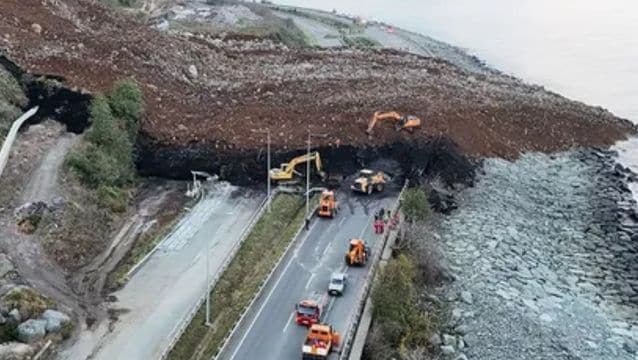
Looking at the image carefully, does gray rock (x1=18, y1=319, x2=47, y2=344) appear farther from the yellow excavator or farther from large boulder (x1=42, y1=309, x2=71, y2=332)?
the yellow excavator

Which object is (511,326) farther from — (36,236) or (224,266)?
(36,236)

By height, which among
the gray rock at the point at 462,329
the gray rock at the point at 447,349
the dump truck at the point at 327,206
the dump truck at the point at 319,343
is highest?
the dump truck at the point at 319,343

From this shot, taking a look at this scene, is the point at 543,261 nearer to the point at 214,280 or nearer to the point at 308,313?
the point at 308,313

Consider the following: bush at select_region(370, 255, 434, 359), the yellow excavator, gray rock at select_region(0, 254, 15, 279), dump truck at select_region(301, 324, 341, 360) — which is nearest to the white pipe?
gray rock at select_region(0, 254, 15, 279)

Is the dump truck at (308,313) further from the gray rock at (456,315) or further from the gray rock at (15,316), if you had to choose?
the gray rock at (15,316)

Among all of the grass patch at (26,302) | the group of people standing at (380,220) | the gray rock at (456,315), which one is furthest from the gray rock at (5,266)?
the gray rock at (456,315)

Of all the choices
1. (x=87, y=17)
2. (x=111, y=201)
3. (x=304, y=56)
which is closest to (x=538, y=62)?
(x=304, y=56)
